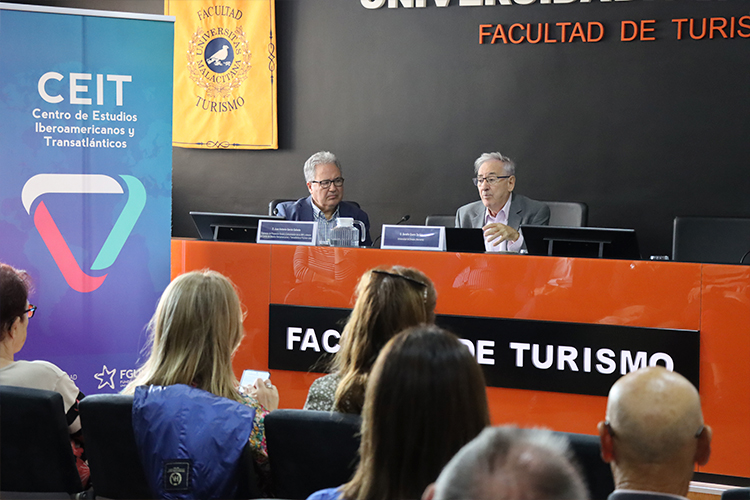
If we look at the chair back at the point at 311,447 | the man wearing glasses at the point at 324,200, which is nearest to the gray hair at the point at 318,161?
the man wearing glasses at the point at 324,200

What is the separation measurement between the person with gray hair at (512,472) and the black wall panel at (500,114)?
4642 millimetres

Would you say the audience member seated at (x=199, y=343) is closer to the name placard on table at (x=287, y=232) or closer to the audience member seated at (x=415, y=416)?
the audience member seated at (x=415, y=416)

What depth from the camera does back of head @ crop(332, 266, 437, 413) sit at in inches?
73.4

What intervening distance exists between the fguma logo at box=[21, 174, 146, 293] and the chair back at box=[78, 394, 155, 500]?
1317 millimetres

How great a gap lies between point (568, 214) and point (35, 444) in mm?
3177

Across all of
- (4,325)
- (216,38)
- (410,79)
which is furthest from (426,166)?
(4,325)

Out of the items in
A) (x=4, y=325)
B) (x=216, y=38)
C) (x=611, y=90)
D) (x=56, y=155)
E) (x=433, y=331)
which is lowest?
(x=4, y=325)

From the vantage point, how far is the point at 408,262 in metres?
3.31

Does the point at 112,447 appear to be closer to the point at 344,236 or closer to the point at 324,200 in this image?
the point at 344,236

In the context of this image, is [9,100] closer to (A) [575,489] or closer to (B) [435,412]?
(B) [435,412]

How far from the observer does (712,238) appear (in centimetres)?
407

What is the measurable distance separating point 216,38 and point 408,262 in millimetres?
3496

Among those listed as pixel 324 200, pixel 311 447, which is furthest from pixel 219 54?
pixel 311 447

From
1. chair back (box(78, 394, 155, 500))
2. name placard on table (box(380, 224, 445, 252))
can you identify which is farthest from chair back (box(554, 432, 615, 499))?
name placard on table (box(380, 224, 445, 252))
